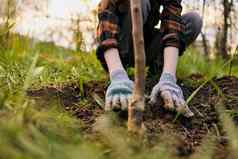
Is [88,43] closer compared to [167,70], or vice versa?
[167,70]

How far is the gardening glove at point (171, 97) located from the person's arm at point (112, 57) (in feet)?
0.34

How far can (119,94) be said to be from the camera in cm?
186

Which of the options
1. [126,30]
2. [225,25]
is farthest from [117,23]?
[225,25]

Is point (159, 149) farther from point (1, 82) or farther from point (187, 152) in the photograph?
point (1, 82)

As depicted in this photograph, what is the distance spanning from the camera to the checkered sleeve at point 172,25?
2.15 metres

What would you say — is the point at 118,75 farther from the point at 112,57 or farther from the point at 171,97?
the point at 171,97

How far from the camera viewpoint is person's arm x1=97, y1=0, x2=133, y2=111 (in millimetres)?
1845

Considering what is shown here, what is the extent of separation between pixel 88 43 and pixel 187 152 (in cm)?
167

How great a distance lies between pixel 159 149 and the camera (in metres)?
1.28

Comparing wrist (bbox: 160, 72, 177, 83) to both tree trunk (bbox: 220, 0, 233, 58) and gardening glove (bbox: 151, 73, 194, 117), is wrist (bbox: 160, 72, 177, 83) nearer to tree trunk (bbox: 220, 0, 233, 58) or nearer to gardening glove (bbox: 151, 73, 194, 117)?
gardening glove (bbox: 151, 73, 194, 117)

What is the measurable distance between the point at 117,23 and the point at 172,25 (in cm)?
23

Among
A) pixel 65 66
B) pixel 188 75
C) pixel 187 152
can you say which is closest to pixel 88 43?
pixel 65 66

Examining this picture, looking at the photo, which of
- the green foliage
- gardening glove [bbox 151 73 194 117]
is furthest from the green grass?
the green foliage

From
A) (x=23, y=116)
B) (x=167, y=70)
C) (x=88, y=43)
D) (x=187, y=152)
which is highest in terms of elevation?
(x=88, y=43)
